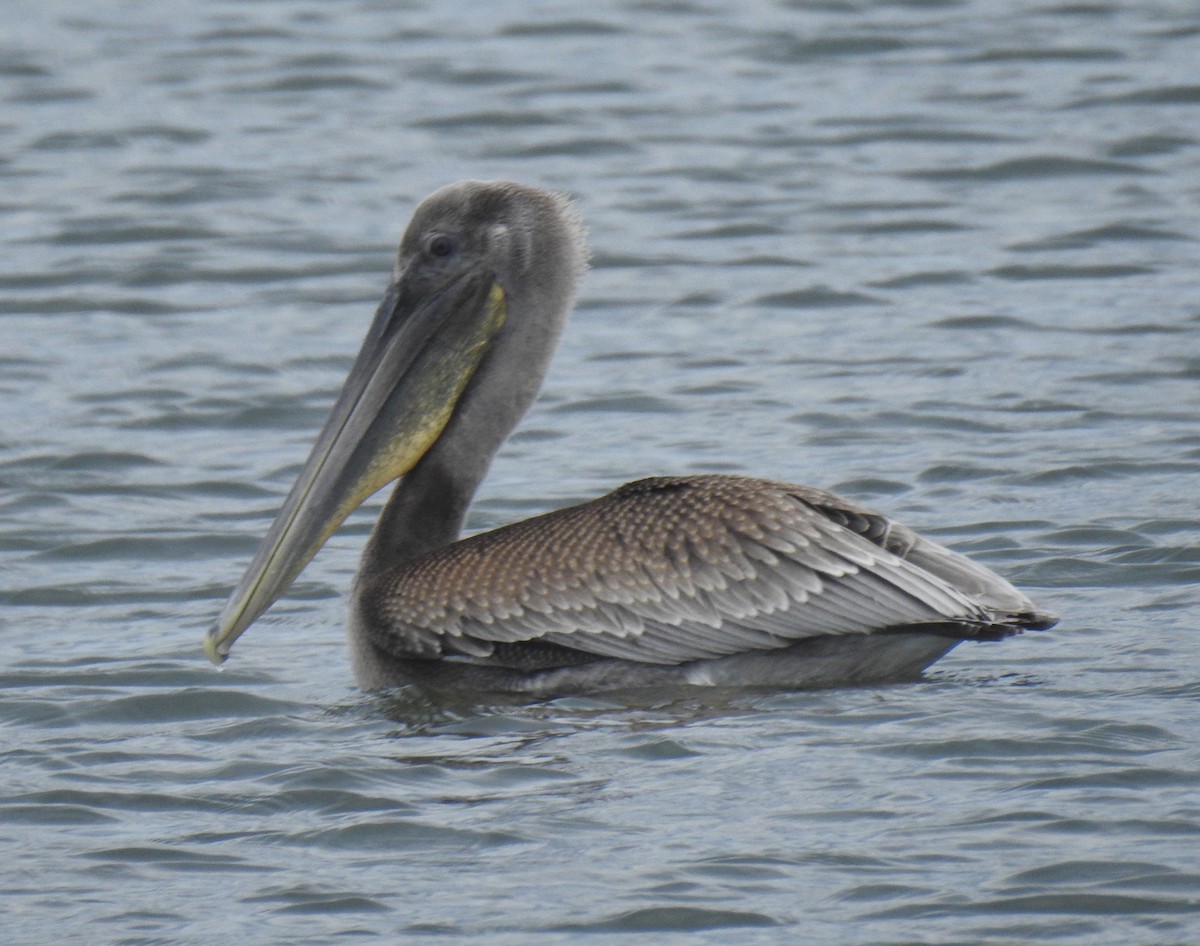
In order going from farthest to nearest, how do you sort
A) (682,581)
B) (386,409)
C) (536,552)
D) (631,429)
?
(631,429), (386,409), (536,552), (682,581)

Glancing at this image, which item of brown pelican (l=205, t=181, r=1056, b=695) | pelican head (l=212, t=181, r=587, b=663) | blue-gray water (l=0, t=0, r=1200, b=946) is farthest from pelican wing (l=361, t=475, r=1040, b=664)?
pelican head (l=212, t=181, r=587, b=663)

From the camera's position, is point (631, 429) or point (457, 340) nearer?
point (457, 340)

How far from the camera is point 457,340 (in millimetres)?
6691

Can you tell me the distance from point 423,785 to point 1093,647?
1.94 m

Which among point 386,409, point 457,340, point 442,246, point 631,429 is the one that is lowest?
point 631,429

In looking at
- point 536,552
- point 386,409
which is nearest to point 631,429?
point 386,409

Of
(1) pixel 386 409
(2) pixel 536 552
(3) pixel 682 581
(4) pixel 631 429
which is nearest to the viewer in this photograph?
(3) pixel 682 581

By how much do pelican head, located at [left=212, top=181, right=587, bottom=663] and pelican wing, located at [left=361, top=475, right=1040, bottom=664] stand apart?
42 cm

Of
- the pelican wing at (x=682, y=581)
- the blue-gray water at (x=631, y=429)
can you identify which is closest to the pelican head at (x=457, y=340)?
the pelican wing at (x=682, y=581)

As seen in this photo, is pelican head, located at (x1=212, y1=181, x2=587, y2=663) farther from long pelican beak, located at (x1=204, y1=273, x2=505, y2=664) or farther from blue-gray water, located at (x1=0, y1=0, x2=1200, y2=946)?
blue-gray water, located at (x1=0, y1=0, x2=1200, y2=946)

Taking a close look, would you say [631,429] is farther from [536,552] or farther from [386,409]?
[536,552]

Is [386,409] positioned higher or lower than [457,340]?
lower

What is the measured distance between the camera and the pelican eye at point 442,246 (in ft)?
21.8

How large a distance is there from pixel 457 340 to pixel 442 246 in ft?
0.85
